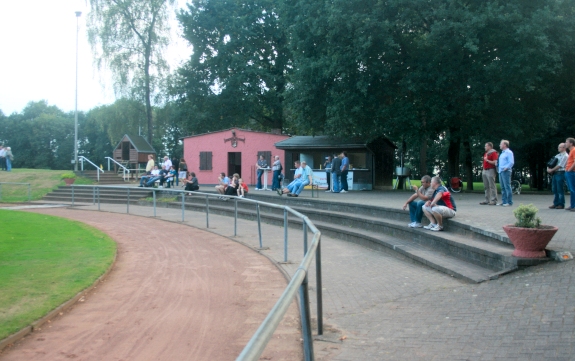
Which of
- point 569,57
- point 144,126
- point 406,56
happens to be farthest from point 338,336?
point 144,126

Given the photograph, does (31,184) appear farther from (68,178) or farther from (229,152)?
(229,152)

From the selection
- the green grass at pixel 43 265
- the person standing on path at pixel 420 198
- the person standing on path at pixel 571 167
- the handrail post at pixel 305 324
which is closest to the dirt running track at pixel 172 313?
the green grass at pixel 43 265

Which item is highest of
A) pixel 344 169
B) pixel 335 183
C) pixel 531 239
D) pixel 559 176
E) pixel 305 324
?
pixel 344 169

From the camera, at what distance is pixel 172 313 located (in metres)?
7.10

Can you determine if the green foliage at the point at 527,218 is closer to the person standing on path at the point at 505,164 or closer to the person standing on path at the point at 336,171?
the person standing on path at the point at 505,164

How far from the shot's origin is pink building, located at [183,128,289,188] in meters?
30.6

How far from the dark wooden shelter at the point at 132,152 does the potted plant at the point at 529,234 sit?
34.0 metres

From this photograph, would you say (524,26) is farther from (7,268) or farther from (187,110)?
(187,110)

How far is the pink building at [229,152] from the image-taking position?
100 ft

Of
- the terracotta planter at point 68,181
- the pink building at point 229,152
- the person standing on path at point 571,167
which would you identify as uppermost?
the pink building at point 229,152

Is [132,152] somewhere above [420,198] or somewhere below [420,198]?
above

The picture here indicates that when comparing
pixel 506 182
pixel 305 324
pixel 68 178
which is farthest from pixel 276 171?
pixel 305 324

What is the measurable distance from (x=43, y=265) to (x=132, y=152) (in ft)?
99.5

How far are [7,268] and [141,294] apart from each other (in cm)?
309
